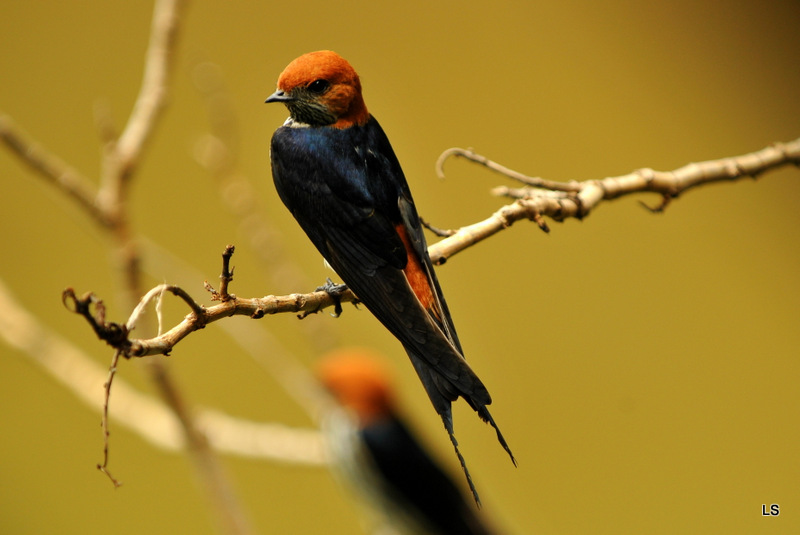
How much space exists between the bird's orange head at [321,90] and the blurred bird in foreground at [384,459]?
1.31m

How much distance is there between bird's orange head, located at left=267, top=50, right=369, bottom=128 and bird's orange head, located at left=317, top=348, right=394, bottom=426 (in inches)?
51.7

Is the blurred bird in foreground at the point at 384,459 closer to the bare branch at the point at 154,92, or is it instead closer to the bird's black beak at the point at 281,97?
the bare branch at the point at 154,92

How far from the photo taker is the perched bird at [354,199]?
1.05 metres

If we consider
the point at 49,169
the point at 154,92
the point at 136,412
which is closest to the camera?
the point at 49,169

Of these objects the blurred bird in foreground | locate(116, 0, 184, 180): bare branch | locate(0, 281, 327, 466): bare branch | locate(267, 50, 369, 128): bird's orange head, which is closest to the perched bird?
locate(267, 50, 369, 128): bird's orange head

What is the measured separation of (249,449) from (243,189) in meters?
0.72

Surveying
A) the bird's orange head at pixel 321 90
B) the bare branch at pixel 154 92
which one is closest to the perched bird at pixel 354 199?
the bird's orange head at pixel 321 90

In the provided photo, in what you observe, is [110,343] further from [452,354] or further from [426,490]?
[426,490]

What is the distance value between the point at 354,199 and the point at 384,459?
1.44m

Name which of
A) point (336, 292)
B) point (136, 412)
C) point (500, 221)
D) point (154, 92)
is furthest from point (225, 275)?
point (136, 412)

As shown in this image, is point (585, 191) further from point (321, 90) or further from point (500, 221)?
point (321, 90)

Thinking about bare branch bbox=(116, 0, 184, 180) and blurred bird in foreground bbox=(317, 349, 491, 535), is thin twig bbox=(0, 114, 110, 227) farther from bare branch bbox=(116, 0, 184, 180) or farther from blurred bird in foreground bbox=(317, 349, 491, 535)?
blurred bird in foreground bbox=(317, 349, 491, 535)

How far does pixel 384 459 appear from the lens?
2404 millimetres

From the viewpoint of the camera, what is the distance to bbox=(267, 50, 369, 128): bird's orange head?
3.93 feet
